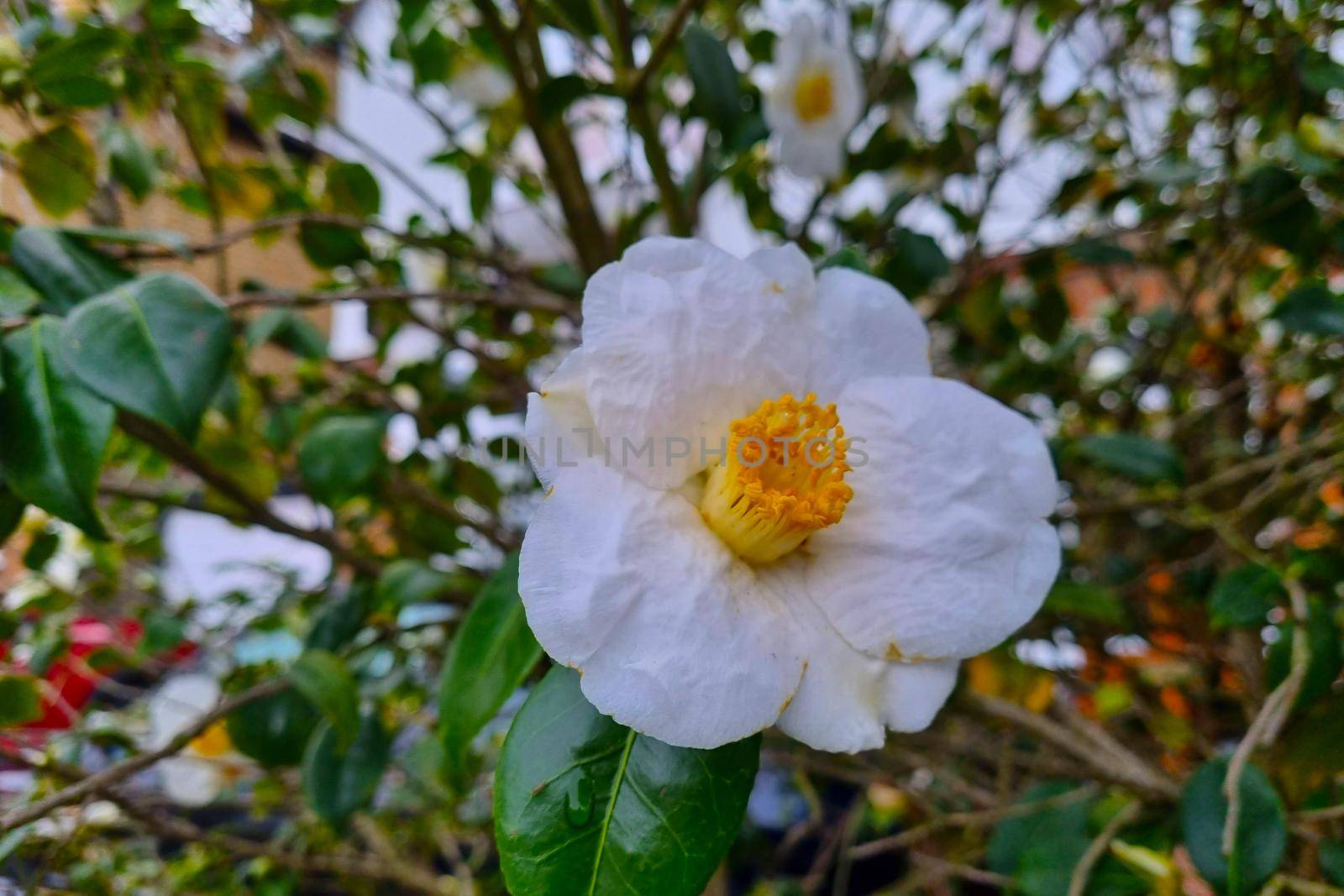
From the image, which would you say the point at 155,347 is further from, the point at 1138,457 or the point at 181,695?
the point at 181,695

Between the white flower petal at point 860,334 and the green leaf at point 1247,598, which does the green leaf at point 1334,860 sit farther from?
the white flower petal at point 860,334

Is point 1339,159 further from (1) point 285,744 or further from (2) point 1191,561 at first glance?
(1) point 285,744

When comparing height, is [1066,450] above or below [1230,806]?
below

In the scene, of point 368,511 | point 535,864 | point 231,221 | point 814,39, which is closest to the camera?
point 535,864

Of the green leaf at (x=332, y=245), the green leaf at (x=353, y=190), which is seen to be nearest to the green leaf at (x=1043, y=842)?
the green leaf at (x=332, y=245)

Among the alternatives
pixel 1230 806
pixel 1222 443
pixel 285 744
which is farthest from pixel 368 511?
pixel 1222 443

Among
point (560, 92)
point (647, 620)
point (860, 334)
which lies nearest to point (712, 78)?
point (560, 92)
